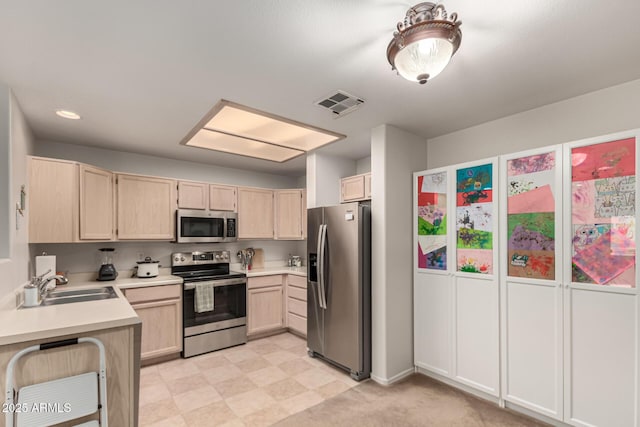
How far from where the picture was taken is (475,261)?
271 centimetres

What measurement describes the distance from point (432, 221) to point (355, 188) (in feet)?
3.61

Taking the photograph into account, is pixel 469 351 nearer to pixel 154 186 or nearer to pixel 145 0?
pixel 145 0

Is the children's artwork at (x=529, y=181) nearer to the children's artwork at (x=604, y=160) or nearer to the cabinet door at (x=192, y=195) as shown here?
the children's artwork at (x=604, y=160)

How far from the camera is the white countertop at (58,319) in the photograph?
1569mm

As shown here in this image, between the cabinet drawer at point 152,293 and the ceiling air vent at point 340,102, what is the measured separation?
8.61ft

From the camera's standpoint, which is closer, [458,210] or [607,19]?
[607,19]

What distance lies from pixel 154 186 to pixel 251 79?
Answer: 235 centimetres

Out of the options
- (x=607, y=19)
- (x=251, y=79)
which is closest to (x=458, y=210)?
(x=607, y=19)

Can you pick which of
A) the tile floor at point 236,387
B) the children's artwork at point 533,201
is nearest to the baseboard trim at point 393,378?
the tile floor at point 236,387

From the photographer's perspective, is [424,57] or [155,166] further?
[155,166]

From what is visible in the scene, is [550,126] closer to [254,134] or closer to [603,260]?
[603,260]

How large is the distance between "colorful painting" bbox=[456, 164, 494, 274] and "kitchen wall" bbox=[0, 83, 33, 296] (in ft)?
11.2

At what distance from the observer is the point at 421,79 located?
4.98ft

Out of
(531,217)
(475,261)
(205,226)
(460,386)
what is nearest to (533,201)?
(531,217)
